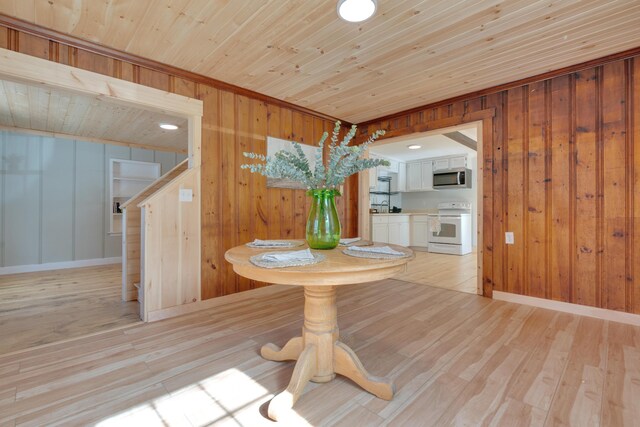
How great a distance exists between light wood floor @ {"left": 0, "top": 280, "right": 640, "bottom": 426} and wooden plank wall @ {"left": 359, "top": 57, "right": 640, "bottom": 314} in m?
0.39

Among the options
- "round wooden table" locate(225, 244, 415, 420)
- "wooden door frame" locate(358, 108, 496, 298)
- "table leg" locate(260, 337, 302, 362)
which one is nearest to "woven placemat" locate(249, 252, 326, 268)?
"round wooden table" locate(225, 244, 415, 420)

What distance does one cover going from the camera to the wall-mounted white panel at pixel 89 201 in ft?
15.3

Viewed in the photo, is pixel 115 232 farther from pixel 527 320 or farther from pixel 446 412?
pixel 527 320

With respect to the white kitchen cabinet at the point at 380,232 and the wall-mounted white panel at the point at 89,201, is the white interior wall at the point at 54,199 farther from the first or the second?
the white kitchen cabinet at the point at 380,232

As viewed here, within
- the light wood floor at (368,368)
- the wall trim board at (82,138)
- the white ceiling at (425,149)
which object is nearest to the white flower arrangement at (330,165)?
the light wood floor at (368,368)

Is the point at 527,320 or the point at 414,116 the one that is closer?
the point at 527,320

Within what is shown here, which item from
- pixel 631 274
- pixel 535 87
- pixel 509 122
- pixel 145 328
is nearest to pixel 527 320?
pixel 631 274

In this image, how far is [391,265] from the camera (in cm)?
116

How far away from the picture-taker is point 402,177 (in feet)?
22.5

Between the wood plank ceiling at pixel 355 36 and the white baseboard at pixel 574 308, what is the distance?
206cm

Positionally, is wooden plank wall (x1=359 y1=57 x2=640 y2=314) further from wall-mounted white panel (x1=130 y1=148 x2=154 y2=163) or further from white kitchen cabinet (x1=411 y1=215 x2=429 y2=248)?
wall-mounted white panel (x1=130 y1=148 x2=154 y2=163)

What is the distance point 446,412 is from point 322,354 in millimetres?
595

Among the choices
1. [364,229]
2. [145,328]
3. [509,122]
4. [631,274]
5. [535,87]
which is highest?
[535,87]

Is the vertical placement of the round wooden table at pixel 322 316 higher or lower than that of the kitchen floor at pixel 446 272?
higher
